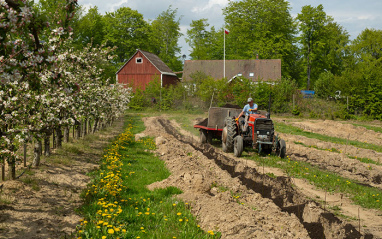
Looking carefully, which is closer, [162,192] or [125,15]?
[162,192]

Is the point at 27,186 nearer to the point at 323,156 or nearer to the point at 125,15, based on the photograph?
the point at 323,156

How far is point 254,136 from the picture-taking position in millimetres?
12359

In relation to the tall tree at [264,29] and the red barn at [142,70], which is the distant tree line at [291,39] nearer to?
the tall tree at [264,29]

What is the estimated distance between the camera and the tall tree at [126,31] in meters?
56.1

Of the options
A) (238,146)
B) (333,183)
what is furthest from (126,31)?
(333,183)

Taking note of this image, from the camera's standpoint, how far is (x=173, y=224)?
5988 millimetres

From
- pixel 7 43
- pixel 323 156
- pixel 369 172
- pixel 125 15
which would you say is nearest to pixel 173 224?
pixel 7 43

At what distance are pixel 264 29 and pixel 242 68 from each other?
27.8 ft

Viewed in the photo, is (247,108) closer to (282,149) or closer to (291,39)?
(282,149)

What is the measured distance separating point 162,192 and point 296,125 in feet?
59.6

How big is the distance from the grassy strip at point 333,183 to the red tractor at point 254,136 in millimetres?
682

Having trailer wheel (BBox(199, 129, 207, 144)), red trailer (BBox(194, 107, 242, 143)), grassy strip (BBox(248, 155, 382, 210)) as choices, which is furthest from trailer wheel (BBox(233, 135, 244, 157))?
trailer wheel (BBox(199, 129, 207, 144))

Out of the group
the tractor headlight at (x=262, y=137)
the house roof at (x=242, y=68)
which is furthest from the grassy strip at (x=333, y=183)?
the house roof at (x=242, y=68)

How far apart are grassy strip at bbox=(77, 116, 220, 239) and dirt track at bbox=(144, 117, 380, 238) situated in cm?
32
